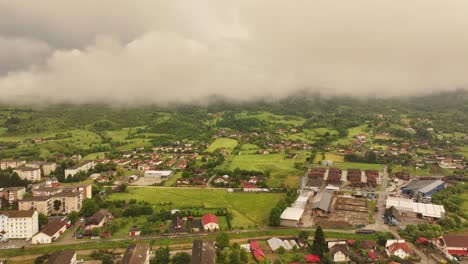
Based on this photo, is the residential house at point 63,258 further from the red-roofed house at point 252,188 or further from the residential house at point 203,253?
the red-roofed house at point 252,188

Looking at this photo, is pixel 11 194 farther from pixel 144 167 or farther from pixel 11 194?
pixel 144 167

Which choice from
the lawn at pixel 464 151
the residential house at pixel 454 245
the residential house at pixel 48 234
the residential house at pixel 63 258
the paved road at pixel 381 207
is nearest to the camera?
the residential house at pixel 63 258

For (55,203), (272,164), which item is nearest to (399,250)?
(272,164)

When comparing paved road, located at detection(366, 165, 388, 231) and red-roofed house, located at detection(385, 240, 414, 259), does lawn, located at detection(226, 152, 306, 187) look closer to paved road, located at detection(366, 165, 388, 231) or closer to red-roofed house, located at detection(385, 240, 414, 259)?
paved road, located at detection(366, 165, 388, 231)

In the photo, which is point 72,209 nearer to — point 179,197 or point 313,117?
point 179,197

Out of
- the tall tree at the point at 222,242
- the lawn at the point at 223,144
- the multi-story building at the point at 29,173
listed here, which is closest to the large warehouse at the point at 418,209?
A: the tall tree at the point at 222,242
